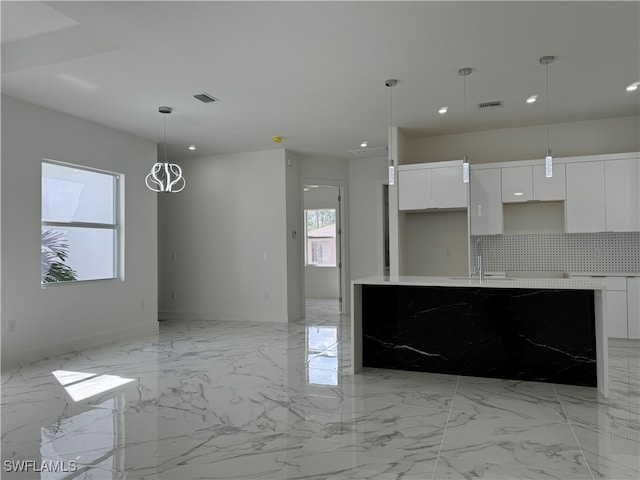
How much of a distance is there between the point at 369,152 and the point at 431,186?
201 centimetres

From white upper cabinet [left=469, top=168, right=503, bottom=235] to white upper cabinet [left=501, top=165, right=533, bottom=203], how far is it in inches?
2.8

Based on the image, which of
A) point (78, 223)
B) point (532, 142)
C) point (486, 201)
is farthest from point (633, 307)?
point (78, 223)

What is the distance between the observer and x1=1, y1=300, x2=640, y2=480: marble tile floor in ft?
7.63

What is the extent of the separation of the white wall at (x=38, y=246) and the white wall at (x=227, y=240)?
1.13 m

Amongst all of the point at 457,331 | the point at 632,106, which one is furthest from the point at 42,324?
the point at 632,106

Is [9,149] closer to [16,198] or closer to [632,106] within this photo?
[16,198]

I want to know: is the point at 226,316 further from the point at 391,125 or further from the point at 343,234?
the point at 391,125

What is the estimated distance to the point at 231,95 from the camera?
462 cm

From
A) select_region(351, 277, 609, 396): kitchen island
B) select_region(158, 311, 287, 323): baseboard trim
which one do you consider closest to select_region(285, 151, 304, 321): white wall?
select_region(158, 311, 287, 323): baseboard trim

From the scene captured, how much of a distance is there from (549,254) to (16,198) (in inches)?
251

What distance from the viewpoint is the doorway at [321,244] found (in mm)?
10422

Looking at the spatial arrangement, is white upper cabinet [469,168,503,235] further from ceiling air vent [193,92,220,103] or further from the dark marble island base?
ceiling air vent [193,92,220,103]

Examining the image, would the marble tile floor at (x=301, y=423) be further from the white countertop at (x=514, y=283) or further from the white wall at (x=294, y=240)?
the white wall at (x=294, y=240)

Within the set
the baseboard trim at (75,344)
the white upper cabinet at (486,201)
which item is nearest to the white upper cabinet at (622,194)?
the white upper cabinet at (486,201)
